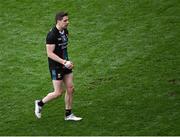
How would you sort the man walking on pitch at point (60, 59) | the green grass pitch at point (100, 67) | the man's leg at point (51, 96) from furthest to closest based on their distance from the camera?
the green grass pitch at point (100, 67), the man's leg at point (51, 96), the man walking on pitch at point (60, 59)

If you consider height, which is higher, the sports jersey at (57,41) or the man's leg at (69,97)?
the sports jersey at (57,41)

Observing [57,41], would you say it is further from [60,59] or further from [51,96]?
[51,96]

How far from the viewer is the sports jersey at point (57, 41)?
34.3 ft

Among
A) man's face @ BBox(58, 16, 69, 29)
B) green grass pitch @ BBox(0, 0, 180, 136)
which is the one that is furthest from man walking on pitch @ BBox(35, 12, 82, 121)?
green grass pitch @ BBox(0, 0, 180, 136)

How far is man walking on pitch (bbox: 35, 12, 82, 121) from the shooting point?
10.5m

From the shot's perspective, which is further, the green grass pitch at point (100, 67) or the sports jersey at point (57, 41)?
the green grass pitch at point (100, 67)

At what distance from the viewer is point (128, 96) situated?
12.1m

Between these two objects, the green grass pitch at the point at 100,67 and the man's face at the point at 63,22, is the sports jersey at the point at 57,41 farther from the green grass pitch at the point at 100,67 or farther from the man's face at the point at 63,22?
the green grass pitch at the point at 100,67

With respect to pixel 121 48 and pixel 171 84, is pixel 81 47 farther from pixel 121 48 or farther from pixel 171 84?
pixel 171 84

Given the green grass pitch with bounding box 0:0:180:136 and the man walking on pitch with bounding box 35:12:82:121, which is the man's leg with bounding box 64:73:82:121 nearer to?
the man walking on pitch with bounding box 35:12:82:121

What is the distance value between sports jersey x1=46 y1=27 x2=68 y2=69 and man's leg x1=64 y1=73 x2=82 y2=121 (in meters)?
0.32

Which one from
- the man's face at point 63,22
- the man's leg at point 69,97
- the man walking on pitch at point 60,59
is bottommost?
the man's leg at point 69,97

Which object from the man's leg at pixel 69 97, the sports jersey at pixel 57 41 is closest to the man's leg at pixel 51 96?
the man's leg at pixel 69 97

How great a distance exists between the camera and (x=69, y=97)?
10891mm
